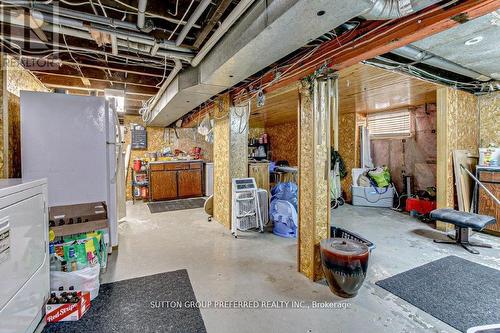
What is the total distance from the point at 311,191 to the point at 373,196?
152 inches

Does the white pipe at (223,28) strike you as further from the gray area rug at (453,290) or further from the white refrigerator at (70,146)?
the gray area rug at (453,290)

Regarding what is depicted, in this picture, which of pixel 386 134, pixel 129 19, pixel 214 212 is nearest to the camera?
pixel 129 19

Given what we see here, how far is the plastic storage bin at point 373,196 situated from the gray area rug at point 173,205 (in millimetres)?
3759

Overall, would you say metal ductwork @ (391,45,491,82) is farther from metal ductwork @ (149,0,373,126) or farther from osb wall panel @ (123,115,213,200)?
osb wall panel @ (123,115,213,200)

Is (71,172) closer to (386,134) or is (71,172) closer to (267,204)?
(267,204)

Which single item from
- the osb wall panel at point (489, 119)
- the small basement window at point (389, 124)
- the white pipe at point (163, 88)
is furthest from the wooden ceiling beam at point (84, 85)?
the osb wall panel at point (489, 119)

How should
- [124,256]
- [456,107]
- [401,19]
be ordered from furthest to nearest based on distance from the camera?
[456,107] → [124,256] → [401,19]

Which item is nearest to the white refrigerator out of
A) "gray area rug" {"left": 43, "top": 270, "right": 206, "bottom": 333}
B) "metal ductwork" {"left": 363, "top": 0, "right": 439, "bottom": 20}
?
"gray area rug" {"left": 43, "top": 270, "right": 206, "bottom": 333}

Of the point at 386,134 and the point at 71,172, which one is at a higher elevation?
the point at 386,134

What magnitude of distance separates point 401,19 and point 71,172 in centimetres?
344

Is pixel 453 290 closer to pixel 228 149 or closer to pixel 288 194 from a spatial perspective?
pixel 288 194

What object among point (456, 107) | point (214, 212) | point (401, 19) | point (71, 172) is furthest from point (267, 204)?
point (456, 107)

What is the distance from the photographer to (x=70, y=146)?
273 centimetres

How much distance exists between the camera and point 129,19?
7.50 feet
